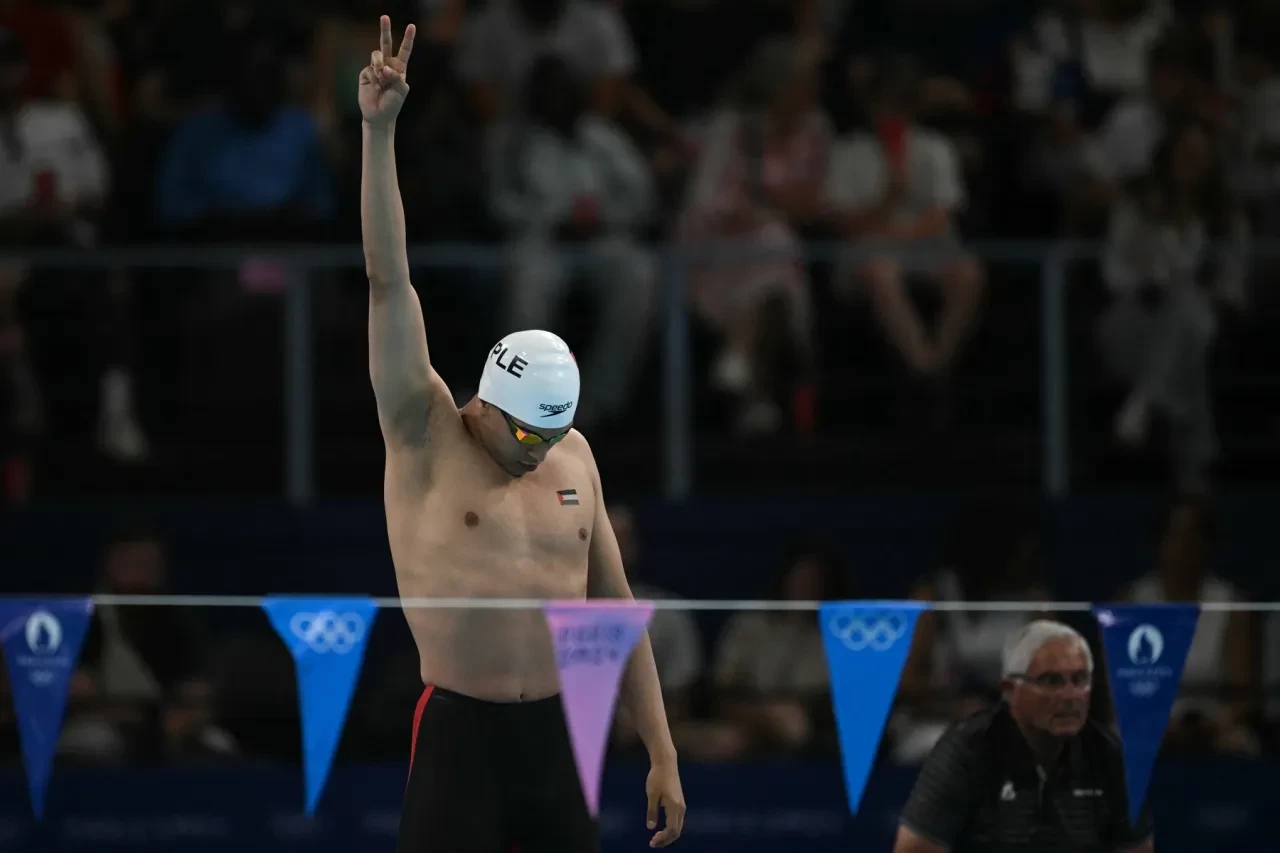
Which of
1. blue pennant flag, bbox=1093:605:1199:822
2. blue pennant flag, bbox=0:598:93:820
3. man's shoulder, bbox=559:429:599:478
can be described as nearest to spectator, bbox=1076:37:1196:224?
blue pennant flag, bbox=1093:605:1199:822

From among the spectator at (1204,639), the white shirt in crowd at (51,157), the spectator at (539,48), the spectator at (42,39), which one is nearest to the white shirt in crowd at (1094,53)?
the spectator at (539,48)

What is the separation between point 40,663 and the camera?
6363mm

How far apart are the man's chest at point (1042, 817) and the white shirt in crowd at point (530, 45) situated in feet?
16.8

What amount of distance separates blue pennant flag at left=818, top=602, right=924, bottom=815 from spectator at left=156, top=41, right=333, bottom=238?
463 centimetres

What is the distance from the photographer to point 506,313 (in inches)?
392

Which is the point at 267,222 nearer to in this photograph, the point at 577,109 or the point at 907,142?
the point at 577,109

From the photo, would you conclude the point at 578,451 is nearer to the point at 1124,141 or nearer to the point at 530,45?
the point at 530,45

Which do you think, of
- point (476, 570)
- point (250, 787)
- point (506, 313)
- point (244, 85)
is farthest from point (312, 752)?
point (244, 85)

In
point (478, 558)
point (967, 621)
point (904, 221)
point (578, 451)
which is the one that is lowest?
point (967, 621)

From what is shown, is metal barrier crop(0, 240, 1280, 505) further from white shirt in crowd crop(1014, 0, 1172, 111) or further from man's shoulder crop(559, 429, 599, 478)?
man's shoulder crop(559, 429, 599, 478)

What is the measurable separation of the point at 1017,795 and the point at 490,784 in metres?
1.66

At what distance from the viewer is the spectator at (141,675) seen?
8.66m

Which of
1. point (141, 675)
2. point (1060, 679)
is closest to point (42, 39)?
point (141, 675)

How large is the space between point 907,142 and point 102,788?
468 centimetres
